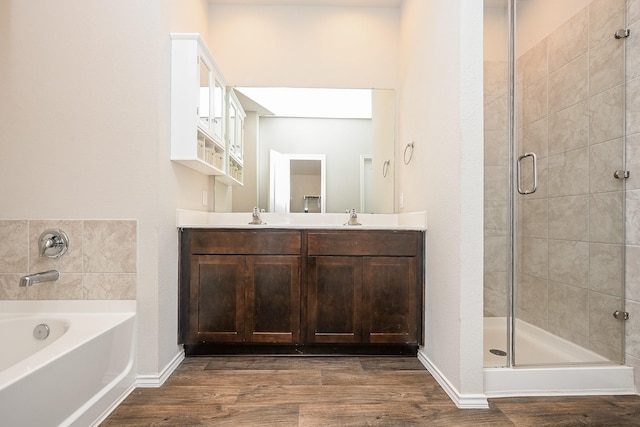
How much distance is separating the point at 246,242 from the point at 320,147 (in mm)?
1070

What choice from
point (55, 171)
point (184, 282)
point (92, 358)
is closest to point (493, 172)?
point (184, 282)

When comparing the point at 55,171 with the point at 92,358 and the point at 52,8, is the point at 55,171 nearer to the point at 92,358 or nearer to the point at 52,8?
the point at 52,8

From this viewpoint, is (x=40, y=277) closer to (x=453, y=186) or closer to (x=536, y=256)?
(x=453, y=186)

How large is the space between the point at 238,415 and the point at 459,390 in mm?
1038

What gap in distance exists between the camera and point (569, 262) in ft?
6.62

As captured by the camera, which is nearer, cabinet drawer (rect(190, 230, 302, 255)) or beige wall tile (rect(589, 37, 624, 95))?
beige wall tile (rect(589, 37, 624, 95))

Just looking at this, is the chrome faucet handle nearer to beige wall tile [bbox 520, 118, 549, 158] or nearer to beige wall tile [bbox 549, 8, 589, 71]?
beige wall tile [bbox 520, 118, 549, 158]

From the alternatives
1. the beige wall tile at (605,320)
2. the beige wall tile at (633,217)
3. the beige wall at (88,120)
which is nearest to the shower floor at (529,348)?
the beige wall tile at (605,320)

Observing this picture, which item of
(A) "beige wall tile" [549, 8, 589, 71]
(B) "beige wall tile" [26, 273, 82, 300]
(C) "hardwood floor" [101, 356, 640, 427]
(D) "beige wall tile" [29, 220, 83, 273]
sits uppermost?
(A) "beige wall tile" [549, 8, 589, 71]

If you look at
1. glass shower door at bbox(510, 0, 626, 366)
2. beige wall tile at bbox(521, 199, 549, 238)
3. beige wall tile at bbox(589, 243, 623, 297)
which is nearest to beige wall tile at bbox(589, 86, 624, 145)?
glass shower door at bbox(510, 0, 626, 366)

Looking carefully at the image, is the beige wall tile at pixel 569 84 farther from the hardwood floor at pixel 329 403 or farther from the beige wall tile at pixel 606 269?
the hardwood floor at pixel 329 403

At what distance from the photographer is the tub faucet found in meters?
1.48

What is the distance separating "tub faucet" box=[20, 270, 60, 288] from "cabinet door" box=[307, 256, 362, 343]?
1.35 meters

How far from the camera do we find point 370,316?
208 cm
